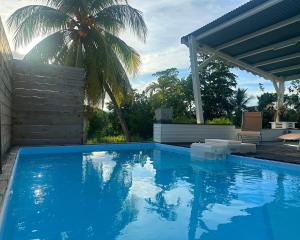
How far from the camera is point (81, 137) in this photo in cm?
1182

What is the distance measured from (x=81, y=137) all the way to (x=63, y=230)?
8.67 metres

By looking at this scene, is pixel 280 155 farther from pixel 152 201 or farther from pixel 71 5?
pixel 71 5

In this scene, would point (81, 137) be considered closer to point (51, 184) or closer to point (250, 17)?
point (51, 184)

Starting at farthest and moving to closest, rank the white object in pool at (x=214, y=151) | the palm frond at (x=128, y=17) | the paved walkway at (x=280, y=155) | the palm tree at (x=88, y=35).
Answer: the palm frond at (x=128, y=17) < the palm tree at (x=88, y=35) < the white object in pool at (x=214, y=151) < the paved walkway at (x=280, y=155)

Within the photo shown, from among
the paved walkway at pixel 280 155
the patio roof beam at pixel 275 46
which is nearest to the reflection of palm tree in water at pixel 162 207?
the paved walkway at pixel 280 155

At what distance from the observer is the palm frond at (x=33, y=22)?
39.8 feet

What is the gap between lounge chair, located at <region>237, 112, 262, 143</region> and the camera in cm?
1207

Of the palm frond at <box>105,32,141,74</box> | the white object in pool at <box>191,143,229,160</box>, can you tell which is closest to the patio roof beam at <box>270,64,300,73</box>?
the palm frond at <box>105,32,141,74</box>

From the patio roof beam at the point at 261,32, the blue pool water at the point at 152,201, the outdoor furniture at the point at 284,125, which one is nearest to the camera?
the blue pool water at the point at 152,201

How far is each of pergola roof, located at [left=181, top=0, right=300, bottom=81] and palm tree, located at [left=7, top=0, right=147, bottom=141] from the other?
9.73ft

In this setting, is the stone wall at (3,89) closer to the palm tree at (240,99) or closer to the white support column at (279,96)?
the white support column at (279,96)

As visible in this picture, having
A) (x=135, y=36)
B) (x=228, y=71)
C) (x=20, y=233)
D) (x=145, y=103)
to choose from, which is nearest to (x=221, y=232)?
(x=20, y=233)

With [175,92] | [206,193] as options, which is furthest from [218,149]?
[175,92]

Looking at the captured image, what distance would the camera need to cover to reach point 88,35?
42.7 feet
